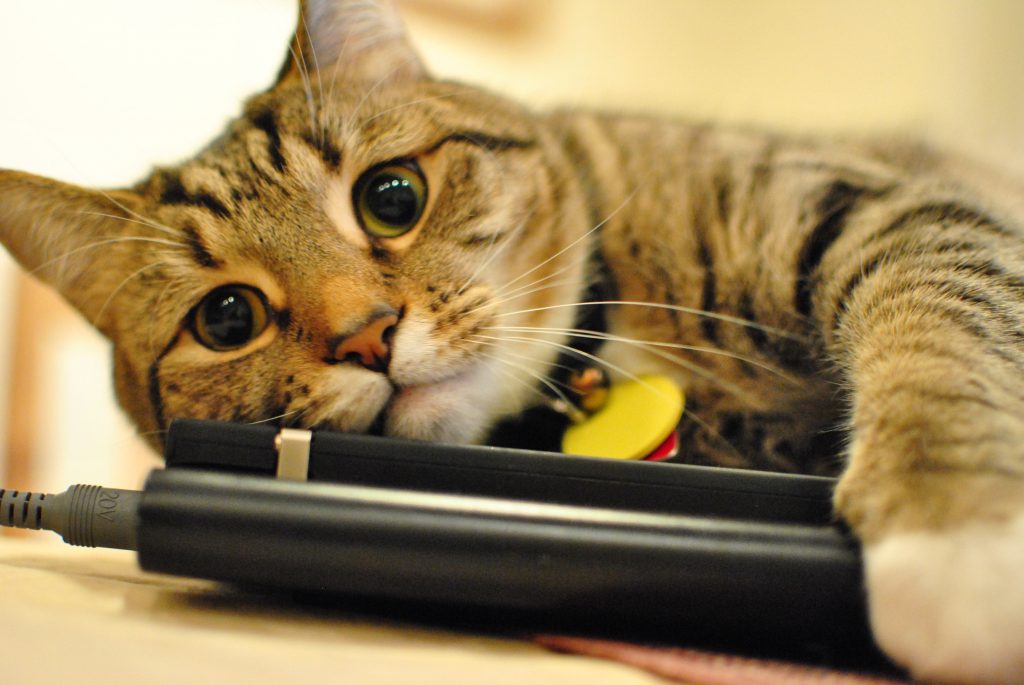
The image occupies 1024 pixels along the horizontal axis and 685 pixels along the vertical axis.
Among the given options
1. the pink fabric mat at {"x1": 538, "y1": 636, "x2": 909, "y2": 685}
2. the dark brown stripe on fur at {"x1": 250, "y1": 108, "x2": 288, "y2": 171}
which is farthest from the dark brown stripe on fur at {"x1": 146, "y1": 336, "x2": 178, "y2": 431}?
the pink fabric mat at {"x1": 538, "y1": 636, "x2": 909, "y2": 685}

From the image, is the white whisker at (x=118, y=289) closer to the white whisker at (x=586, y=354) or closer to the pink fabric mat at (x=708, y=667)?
the white whisker at (x=586, y=354)

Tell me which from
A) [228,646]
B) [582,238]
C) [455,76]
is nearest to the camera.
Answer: [228,646]

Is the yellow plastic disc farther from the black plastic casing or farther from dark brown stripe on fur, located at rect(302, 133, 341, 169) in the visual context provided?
dark brown stripe on fur, located at rect(302, 133, 341, 169)

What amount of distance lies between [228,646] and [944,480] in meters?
0.49

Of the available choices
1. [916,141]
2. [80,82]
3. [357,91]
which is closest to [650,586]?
[357,91]

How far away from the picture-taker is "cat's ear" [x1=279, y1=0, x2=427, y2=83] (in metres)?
1.00

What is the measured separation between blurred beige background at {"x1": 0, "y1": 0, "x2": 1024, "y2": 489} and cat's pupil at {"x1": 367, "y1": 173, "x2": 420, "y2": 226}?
35cm

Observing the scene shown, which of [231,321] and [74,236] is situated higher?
[74,236]

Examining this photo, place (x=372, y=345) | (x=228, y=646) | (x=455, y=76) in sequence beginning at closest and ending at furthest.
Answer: (x=228, y=646) → (x=372, y=345) → (x=455, y=76)

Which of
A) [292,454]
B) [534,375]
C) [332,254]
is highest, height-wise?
[332,254]

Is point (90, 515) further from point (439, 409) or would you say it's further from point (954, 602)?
point (954, 602)

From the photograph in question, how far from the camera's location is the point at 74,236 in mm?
964

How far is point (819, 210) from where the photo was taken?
0.95 metres

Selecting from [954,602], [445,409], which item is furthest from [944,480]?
[445,409]
